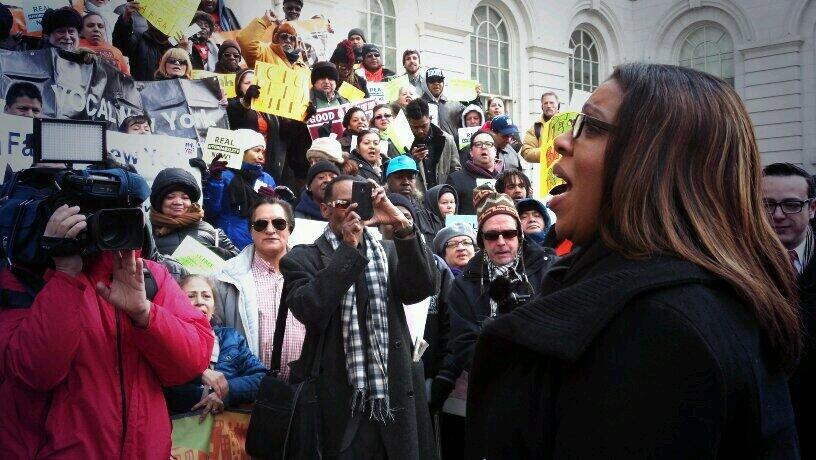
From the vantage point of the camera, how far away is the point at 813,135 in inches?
745

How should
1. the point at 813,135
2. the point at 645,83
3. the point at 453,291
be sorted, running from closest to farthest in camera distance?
the point at 645,83
the point at 453,291
the point at 813,135

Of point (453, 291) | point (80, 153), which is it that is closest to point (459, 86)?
point (453, 291)

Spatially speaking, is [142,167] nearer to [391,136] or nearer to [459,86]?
[391,136]

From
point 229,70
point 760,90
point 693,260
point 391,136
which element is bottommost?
point 693,260

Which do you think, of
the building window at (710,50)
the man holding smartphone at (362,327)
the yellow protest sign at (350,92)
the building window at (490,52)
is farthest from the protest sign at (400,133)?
the building window at (710,50)

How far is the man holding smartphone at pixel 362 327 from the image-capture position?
3338mm

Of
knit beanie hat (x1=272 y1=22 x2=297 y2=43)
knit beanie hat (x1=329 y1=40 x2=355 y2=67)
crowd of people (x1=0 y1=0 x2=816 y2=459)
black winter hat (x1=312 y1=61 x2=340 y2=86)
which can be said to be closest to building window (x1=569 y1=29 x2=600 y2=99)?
knit beanie hat (x1=329 y1=40 x2=355 y2=67)

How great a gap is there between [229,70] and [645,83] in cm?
752

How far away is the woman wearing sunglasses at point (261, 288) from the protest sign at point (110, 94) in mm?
2324

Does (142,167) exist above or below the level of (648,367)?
above

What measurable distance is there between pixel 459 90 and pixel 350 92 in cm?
383

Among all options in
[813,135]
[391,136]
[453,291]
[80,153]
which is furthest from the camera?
[813,135]

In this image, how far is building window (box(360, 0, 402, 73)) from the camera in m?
14.3

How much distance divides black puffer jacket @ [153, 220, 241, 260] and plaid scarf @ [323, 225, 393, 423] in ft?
5.85
